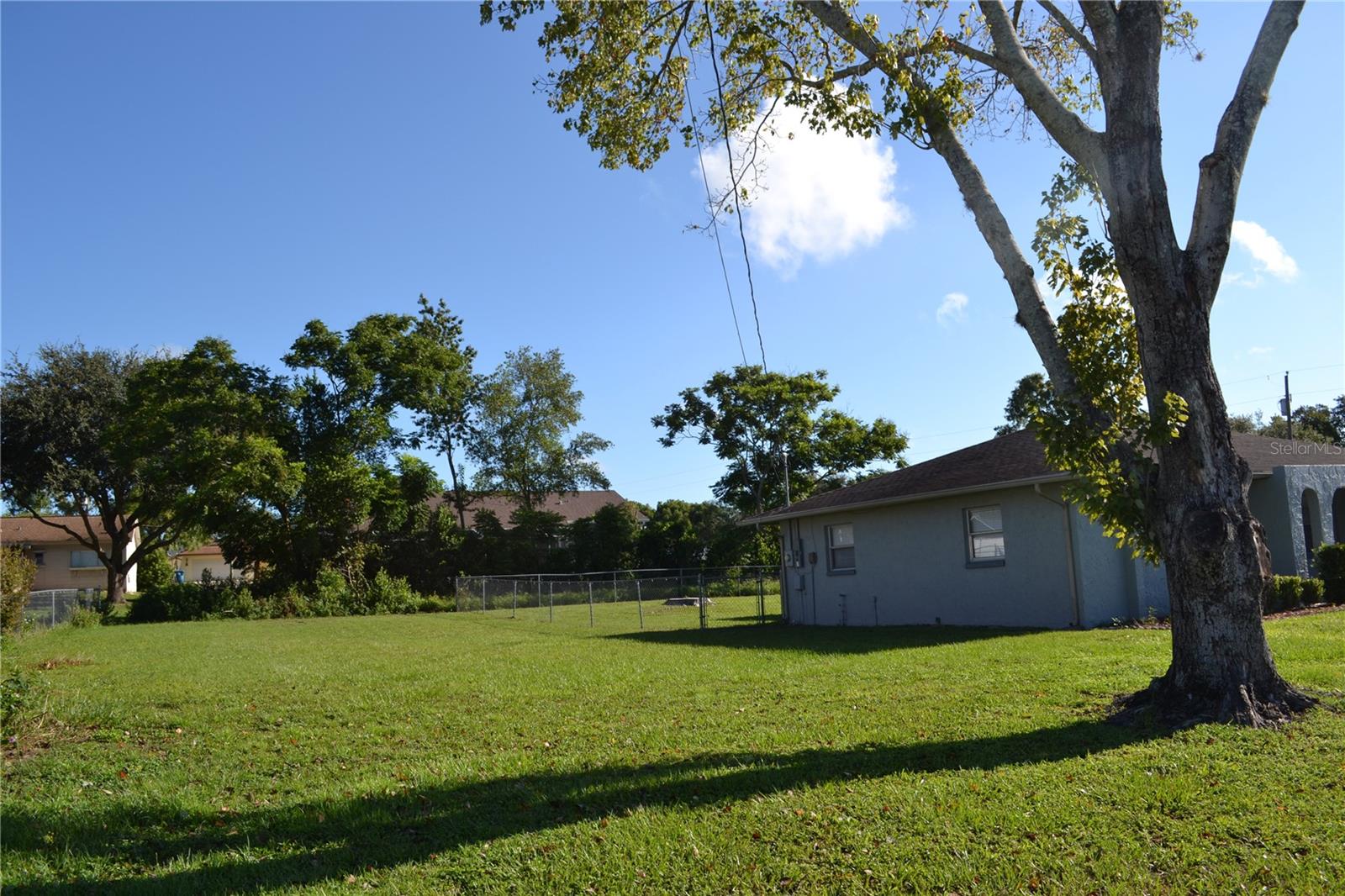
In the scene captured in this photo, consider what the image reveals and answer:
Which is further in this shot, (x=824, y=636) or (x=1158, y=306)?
(x=824, y=636)

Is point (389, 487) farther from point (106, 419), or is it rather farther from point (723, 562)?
point (723, 562)

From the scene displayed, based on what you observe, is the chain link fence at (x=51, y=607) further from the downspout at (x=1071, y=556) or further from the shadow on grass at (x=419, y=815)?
the downspout at (x=1071, y=556)

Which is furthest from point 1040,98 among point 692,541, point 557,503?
point 557,503

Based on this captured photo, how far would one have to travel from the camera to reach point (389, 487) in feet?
121

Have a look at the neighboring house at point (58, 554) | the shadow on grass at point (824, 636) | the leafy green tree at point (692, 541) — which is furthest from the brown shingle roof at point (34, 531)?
the shadow on grass at point (824, 636)

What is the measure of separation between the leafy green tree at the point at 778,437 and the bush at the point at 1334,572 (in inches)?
Result: 1056

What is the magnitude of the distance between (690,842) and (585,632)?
1525 centimetres

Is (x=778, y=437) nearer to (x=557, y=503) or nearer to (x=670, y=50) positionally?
(x=557, y=503)

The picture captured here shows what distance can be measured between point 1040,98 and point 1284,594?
38.5ft

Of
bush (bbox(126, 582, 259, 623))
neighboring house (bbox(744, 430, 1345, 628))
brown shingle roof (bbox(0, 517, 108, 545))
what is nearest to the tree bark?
neighboring house (bbox(744, 430, 1345, 628))

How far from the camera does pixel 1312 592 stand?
15414mm

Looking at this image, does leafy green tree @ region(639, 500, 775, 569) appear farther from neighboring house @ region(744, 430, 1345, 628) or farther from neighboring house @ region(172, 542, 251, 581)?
neighboring house @ region(172, 542, 251, 581)

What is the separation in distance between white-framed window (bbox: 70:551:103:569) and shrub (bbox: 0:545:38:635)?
126 feet

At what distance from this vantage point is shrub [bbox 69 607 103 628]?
26.7 meters
